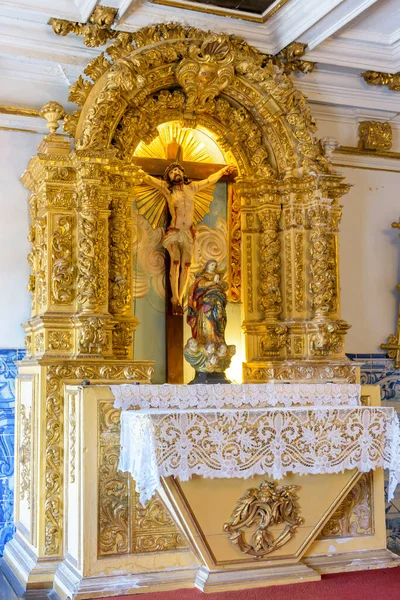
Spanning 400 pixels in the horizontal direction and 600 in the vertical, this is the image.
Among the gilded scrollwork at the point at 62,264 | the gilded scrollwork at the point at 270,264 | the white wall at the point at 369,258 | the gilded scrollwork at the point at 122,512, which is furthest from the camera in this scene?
the white wall at the point at 369,258

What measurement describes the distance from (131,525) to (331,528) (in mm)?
1303

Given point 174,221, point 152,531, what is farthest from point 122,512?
point 174,221

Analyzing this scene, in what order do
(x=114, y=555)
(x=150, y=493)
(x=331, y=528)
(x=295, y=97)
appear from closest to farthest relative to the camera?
1. (x=150, y=493)
2. (x=114, y=555)
3. (x=331, y=528)
4. (x=295, y=97)

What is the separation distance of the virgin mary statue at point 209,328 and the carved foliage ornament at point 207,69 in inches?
49.4

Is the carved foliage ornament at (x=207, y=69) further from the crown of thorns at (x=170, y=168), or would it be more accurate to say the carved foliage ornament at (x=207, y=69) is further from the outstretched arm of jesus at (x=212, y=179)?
the outstretched arm of jesus at (x=212, y=179)

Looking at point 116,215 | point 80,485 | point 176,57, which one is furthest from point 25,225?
point 80,485

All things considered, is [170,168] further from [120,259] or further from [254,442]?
[254,442]

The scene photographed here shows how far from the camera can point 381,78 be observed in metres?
6.75

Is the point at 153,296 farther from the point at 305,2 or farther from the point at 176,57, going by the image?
the point at 305,2

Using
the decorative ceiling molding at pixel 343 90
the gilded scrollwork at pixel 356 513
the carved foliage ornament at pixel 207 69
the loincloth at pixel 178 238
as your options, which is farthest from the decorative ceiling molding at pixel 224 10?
the gilded scrollwork at pixel 356 513

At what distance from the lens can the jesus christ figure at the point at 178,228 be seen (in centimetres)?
617

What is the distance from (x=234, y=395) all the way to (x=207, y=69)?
2.32m

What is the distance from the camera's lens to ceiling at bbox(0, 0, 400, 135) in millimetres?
5805

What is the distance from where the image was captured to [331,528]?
5.37 m
